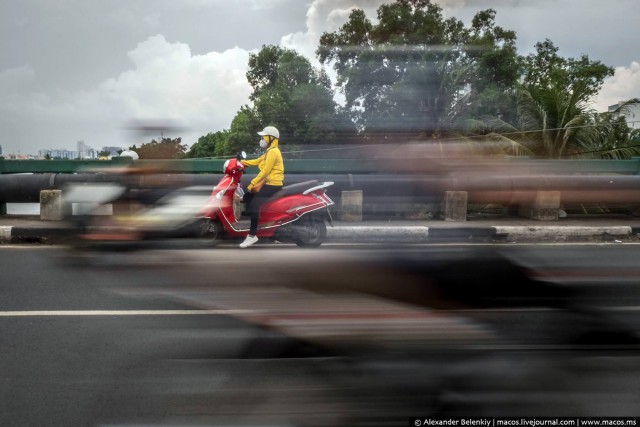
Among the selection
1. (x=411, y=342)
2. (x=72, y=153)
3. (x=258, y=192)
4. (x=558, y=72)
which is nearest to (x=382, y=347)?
(x=411, y=342)

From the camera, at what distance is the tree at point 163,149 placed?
332 cm

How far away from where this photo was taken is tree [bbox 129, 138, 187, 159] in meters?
3.32

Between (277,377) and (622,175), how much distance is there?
1841mm

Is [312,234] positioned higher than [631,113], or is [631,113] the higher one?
[631,113]

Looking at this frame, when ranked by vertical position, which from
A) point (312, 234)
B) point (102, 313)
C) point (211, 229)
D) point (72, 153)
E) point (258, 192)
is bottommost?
point (102, 313)

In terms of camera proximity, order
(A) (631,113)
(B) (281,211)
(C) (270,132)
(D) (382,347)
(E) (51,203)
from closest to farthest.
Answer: (A) (631,113)
(D) (382,347)
(C) (270,132)
(B) (281,211)
(E) (51,203)

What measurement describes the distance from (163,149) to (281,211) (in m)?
2.56

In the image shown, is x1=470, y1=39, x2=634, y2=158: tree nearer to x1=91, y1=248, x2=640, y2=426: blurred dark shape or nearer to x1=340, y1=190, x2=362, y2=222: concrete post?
x1=91, y1=248, x2=640, y2=426: blurred dark shape

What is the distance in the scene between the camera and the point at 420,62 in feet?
7.09

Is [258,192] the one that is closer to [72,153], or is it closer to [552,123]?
[72,153]

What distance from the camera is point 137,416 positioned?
2.45 m

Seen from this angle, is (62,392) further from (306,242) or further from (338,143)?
(306,242)

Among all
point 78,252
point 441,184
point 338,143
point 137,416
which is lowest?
point 137,416

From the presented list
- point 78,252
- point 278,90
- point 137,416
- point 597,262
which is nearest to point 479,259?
point 597,262
